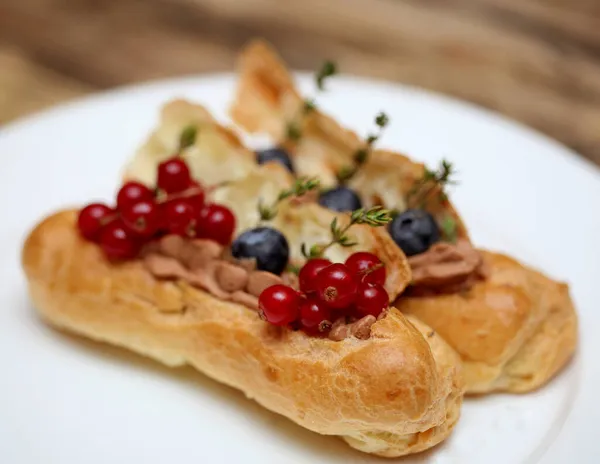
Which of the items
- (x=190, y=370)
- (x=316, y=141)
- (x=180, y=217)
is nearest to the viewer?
(x=180, y=217)

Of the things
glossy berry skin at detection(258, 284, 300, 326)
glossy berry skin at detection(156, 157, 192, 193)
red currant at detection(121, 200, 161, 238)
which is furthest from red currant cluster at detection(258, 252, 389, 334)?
glossy berry skin at detection(156, 157, 192, 193)

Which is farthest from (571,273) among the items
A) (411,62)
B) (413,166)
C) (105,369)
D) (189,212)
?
(411,62)

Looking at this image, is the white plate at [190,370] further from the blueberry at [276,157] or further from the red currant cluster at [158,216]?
Answer: the blueberry at [276,157]

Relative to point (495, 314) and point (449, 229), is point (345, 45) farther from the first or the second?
point (495, 314)

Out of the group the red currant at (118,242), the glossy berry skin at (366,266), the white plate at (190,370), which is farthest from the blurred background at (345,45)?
the glossy berry skin at (366,266)

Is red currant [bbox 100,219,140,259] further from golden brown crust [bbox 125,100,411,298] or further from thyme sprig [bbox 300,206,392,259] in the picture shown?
thyme sprig [bbox 300,206,392,259]

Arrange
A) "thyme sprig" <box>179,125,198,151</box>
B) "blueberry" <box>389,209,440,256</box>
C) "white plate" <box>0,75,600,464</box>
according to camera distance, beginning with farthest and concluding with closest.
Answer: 1. "thyme sprig" <box>179,125,198,151</box>
2. "blueberry" <box>389,209,440,256</box>
3. "white plate" <box>0,75,600,464</box>

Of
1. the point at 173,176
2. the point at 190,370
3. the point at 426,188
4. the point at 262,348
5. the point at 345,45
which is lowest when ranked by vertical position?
the point at 190,370

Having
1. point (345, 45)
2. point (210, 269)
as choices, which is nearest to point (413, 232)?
point (210, 269)
